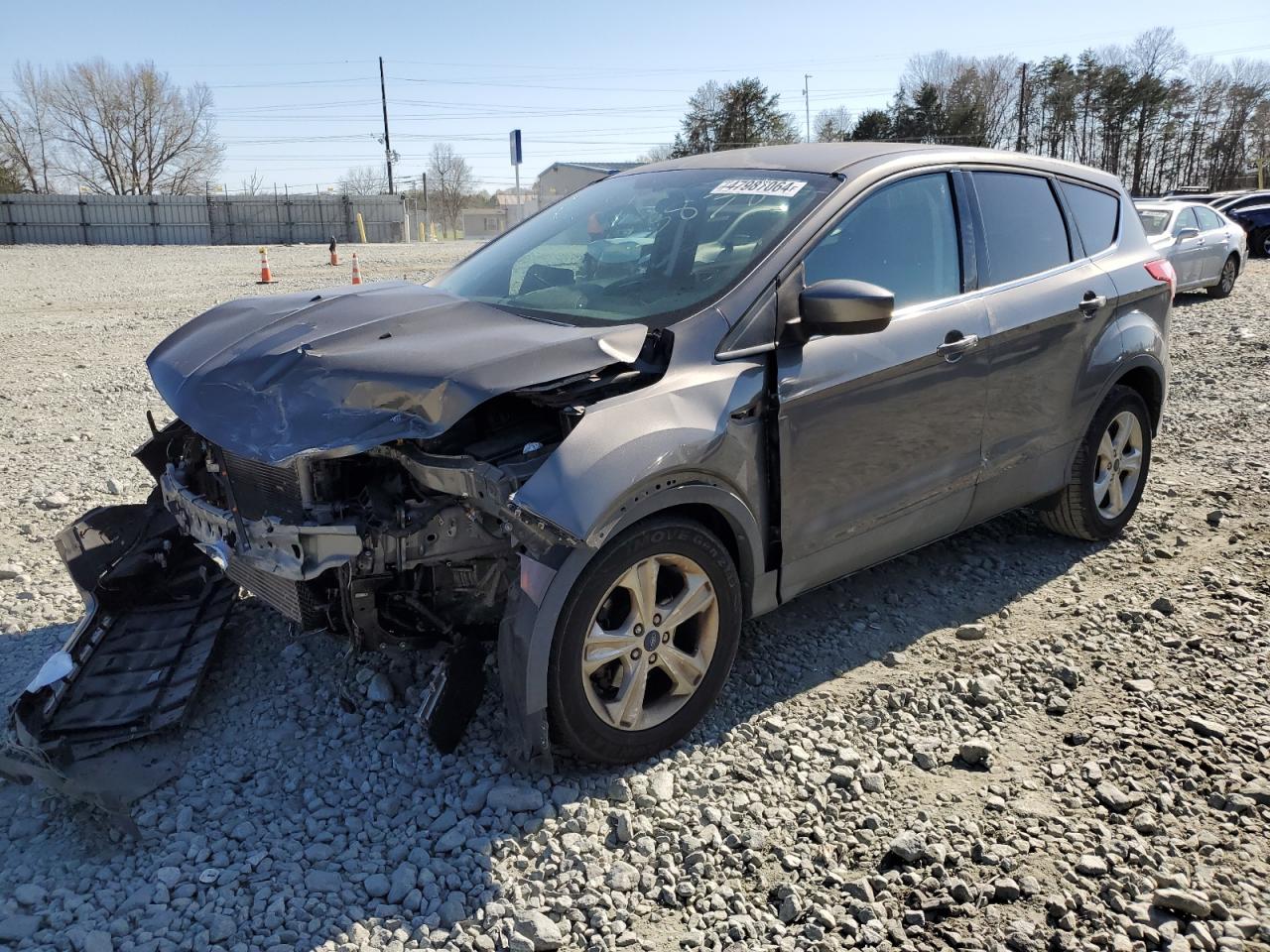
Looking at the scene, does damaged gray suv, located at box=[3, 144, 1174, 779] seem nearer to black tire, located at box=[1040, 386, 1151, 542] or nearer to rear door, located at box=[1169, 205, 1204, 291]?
black tire, located at box=[1040, 386, 1151, 542]

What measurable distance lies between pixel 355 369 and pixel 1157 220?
597 inches

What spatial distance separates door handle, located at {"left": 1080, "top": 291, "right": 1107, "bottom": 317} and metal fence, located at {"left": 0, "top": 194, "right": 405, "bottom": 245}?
144 ft

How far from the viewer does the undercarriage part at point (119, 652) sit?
3.29m

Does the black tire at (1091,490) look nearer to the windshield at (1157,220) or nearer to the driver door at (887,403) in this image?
the driver door at (887,403)

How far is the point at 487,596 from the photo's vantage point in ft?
11.4

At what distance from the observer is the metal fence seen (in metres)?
41.8

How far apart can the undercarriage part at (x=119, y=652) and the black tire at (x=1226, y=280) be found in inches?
650

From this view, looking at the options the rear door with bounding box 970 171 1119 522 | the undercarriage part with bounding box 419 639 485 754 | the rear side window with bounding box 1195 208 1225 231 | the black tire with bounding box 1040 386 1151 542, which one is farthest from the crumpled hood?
the rear side window with bounding box 1195 208 1225 231

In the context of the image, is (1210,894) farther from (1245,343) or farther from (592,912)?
(1245,343)

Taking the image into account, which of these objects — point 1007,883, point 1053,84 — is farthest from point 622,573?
point 1053,84

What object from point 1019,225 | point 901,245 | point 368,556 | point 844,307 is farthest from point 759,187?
point 368,556

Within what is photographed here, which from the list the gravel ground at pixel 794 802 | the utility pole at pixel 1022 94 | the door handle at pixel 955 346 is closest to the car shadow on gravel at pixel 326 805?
the gravel ground at pixel 794 802

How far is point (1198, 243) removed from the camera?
15.1 m

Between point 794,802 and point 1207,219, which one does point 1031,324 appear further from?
point 1207,219
